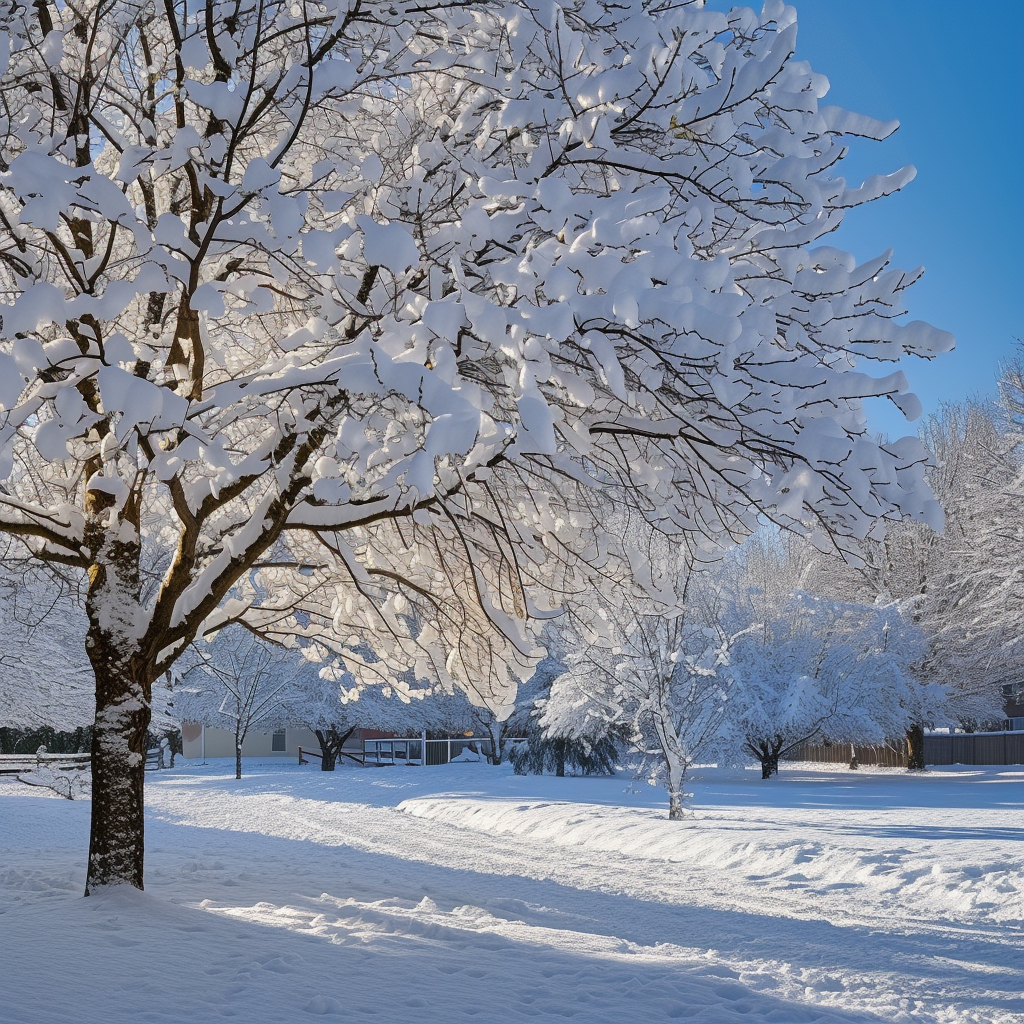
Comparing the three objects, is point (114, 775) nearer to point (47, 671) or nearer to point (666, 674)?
point (666, 674)

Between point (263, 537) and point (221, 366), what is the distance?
4.51 ft

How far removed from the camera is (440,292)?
4301mm

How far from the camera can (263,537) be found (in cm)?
635

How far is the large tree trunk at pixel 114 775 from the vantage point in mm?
6730

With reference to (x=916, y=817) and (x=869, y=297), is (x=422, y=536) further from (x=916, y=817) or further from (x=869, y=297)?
(x=916, y=817)

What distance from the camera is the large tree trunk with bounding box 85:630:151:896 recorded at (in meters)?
6.73

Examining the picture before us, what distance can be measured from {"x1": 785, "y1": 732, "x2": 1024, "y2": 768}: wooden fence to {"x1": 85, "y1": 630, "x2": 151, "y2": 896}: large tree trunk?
27.9 meters

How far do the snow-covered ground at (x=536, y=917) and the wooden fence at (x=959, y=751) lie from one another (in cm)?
1567

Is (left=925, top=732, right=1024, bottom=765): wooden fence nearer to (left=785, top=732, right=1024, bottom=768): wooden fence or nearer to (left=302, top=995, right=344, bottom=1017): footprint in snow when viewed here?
(left=785, top=732, right=1024, bottom=768): wooden fence

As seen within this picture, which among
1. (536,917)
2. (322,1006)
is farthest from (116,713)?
(536,917)

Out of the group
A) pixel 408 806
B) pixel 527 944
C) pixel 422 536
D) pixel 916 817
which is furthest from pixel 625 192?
pixel 408 806

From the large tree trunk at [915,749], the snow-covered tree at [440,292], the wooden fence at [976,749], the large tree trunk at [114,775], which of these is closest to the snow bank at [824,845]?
the snow-covered tree at [440,292]

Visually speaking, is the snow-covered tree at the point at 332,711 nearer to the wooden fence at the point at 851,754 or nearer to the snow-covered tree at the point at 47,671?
the snow-covered tree at the point at 47,671

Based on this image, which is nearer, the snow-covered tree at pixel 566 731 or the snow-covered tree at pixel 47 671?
the snow-covered tree at pixel 47 671
